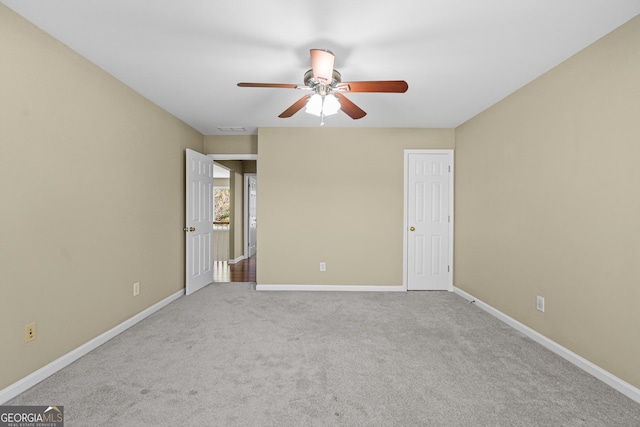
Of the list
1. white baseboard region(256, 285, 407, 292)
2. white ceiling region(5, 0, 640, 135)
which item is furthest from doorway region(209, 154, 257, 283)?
white ceiling region(5, 0, 640, 135)

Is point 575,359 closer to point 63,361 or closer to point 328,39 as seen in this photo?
point 328,39

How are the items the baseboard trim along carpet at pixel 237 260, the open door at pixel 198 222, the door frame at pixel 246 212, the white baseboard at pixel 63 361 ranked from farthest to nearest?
the door frame at pixel 246 212 < the baseboard trim along carpet at pixel 237 260 < the open door at pixel 198 222 < the white baseboard at pixel 63 361

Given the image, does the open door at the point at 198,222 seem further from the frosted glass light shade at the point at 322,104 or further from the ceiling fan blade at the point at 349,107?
the ceiling fan blade at the point at 349,107

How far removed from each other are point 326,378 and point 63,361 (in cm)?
196

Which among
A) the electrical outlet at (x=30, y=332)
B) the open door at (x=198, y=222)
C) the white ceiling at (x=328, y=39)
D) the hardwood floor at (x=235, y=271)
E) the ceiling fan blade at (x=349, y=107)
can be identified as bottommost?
the hardwood floor at (x=235, y=271)

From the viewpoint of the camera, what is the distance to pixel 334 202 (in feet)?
13.9

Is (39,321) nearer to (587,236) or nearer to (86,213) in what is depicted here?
(86,213)

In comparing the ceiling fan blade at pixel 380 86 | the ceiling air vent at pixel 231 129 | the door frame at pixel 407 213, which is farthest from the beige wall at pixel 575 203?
the ceiling air vent at pixel 231 129

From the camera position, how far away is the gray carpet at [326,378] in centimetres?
164

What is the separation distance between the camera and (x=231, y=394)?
71.7 inches

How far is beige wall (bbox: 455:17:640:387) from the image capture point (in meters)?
1.86

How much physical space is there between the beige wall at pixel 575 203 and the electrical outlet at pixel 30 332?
3910 mm

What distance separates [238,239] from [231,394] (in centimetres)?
498

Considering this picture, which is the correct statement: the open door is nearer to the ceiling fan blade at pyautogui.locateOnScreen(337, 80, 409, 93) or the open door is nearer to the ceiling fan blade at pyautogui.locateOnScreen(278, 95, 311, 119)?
the ceiling fan blade at pyautogui.locateOnScreen(278, 95, 311, 119)
